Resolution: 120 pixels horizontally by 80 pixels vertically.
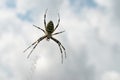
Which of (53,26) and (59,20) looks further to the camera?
(59,20)

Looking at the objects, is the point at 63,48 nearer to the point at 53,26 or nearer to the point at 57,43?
the point at 57,43

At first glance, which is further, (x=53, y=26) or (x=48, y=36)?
(x=48, y=36)

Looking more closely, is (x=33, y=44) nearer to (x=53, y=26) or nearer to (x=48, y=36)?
(x=48, y=36)

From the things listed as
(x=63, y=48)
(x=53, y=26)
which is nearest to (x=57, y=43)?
(x=63, y=48)

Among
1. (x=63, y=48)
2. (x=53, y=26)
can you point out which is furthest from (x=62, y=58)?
(x=53, y=26)

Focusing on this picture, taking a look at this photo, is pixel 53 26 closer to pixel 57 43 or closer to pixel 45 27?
pixel 45 27

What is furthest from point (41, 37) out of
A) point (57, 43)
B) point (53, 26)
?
point (53, 26)

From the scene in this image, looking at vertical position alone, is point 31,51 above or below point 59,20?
below
